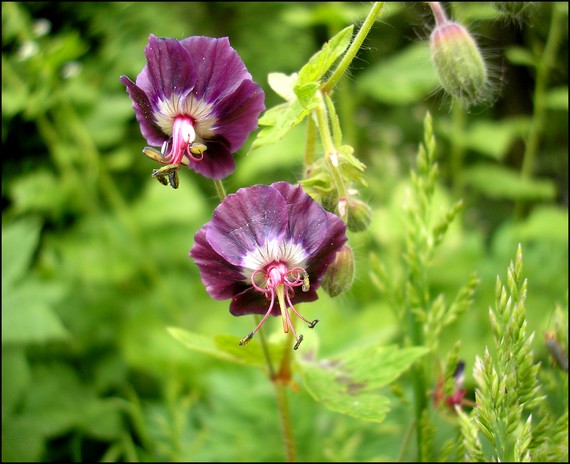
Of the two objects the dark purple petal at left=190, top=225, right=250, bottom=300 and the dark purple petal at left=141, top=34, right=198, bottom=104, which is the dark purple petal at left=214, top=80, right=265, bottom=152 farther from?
A: the dark purple petal at left=190, top=225, right=250, bottom=300

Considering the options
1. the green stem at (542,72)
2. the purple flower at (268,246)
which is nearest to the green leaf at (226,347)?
the purple flower at (268,246)

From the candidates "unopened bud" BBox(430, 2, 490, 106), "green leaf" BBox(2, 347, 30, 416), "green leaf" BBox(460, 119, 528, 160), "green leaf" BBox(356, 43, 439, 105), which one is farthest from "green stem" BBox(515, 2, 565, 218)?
"green leaf" BBox(2, 347, 30, 416)

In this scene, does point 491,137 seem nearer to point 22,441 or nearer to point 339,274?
point 339,274

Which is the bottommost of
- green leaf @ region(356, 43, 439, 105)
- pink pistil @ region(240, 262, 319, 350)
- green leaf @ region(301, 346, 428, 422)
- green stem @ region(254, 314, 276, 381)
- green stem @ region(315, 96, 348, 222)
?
green leaf @ region(301, 346, 428, 422)

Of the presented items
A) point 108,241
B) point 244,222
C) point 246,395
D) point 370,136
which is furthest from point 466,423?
point 370,136

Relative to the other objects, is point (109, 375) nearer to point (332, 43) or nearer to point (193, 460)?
point (193, 460)
